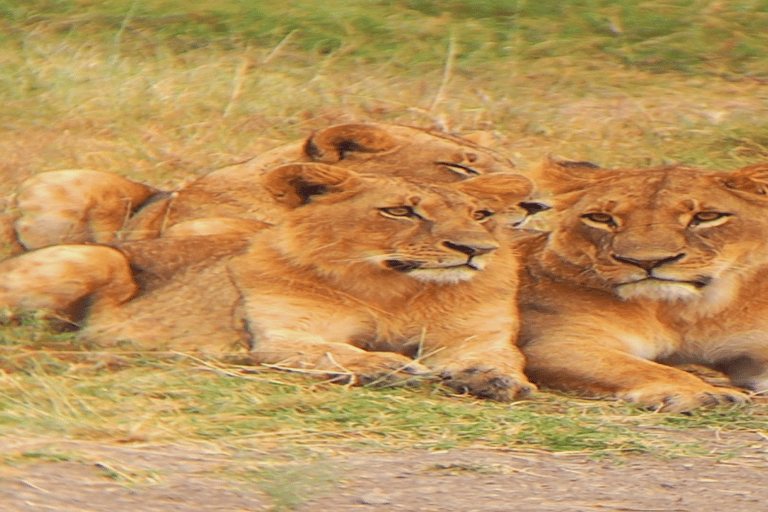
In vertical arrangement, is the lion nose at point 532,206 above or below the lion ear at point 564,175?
below

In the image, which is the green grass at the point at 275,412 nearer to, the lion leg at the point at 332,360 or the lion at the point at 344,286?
the lion leg at the point at 332,360

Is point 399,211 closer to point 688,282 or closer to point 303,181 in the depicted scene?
point 303,181

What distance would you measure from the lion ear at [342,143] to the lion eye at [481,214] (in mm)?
1031

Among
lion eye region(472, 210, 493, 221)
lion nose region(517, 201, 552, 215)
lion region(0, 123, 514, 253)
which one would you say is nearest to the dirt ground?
lion eye region(472, 210, 493, 221)

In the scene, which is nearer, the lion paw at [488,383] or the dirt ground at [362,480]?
the dirt ground at [362,480]

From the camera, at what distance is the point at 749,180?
6570 millimetres

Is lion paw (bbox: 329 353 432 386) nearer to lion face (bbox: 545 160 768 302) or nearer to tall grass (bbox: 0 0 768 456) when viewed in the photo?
lion face (bbox: 545 160 768 302)

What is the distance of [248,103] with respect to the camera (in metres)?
8.52

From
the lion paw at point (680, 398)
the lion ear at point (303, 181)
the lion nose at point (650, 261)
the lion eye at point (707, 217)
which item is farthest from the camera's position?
the lion ear at point (303, 181)

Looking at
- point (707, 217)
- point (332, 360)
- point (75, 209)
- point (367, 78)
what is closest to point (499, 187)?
point (707, 217)

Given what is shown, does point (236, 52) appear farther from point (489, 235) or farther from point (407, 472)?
point (407, 472)

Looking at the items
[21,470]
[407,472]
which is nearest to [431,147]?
[407,472]

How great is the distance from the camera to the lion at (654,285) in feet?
20.8

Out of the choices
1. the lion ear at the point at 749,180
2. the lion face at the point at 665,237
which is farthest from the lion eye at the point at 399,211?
the lion ear at the point at 749,180
